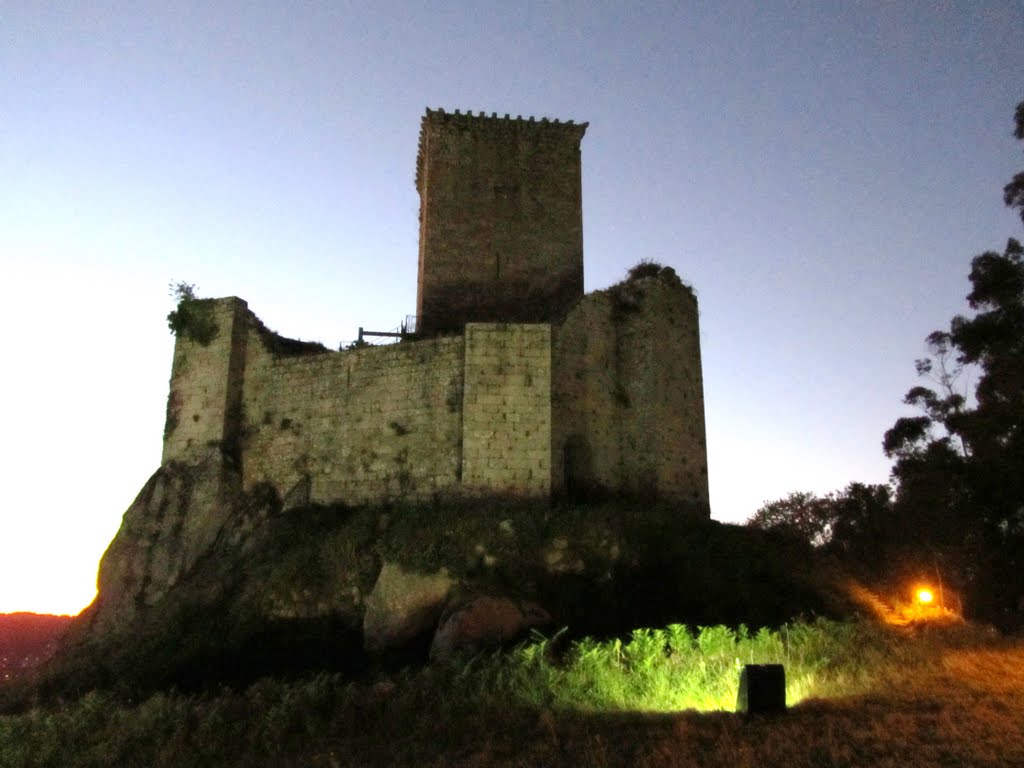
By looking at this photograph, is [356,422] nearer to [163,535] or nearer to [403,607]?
[163,535]

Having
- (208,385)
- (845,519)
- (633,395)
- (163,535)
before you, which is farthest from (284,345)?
(845,519)

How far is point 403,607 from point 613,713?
7105mm

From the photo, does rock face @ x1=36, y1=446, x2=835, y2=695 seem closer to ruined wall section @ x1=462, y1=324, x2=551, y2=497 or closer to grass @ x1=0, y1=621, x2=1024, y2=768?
ruined wall section @ x1=462, y1=324, x2=551, y2=497

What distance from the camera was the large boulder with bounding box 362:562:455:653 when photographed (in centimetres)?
1675

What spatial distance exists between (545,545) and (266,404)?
31.7 feet

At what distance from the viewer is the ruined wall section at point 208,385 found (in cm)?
2411

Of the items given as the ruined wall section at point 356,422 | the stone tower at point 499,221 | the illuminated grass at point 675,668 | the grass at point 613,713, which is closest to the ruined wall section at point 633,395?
the ruined wall section at point 356,422

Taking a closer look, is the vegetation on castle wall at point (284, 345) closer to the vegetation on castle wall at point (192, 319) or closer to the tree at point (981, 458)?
the vegetation on castle wall at point (192, 319)

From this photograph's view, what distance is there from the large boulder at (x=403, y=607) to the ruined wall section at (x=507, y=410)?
340 cm

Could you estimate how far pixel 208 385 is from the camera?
24484 mm

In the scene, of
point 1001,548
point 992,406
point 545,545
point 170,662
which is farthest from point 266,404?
point 1001,548

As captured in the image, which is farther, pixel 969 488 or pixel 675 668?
pixel 969 488

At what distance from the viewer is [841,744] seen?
898 cm

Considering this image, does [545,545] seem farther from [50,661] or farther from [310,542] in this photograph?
[50,661]
